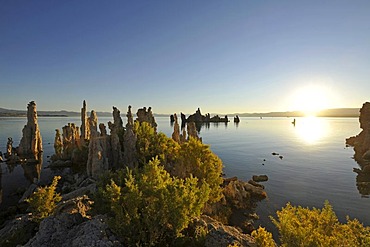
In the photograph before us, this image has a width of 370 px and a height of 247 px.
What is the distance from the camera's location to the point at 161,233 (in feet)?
74.6

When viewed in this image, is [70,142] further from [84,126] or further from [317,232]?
[317,232]

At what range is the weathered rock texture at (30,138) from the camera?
89.7 meters

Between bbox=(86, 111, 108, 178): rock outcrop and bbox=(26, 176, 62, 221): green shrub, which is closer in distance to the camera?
bbox=(26, 176, 62, 221): green shrub

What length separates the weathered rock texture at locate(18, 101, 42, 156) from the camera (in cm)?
8969

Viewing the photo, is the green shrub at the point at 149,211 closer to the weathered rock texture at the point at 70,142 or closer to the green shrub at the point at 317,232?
the green shrub at the point at 317,232

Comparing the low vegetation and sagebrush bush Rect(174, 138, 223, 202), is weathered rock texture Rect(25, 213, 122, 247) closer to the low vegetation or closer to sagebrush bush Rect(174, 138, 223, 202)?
the low vegetation

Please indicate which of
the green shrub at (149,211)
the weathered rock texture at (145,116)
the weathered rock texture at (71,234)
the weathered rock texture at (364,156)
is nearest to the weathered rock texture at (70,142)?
the weathered rock texture at (145,116)

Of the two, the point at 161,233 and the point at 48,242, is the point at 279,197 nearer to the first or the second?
the point at 161,233

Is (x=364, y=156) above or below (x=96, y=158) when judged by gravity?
below

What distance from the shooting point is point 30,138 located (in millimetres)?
91438

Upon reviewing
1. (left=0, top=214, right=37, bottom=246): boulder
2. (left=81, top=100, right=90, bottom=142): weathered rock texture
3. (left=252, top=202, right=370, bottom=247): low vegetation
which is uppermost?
(left=81, top=100, right=90, bottom=142): weathered rock texture

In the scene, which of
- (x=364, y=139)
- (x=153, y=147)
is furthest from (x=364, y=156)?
(x=153, y=147)

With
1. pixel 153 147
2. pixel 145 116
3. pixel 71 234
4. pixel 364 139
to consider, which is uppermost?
pixel 145 116

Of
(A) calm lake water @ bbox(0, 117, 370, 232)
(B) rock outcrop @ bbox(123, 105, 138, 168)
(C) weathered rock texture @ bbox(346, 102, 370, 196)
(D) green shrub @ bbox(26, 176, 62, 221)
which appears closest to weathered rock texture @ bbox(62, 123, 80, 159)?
(A) calm lake water @ bbox(0, 117, 370, 232)
